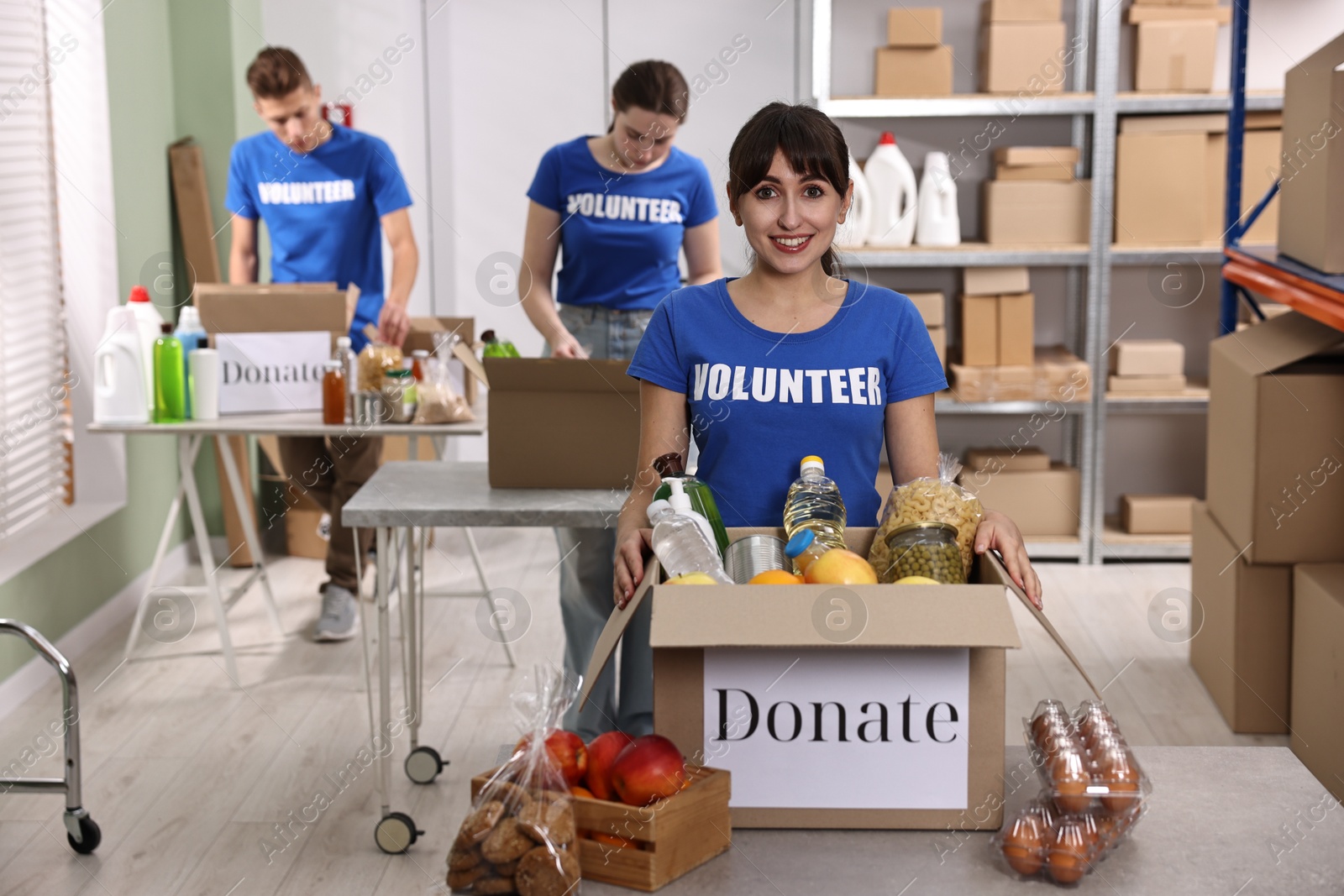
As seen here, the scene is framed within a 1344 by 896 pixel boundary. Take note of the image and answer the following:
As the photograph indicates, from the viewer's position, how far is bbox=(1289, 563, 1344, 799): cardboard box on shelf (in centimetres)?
284

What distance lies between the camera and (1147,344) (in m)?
4.68

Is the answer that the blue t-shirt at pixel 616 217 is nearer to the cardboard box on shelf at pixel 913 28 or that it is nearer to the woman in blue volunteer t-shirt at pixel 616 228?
the woman in blue volunteer t-shirt at pixel 616 228

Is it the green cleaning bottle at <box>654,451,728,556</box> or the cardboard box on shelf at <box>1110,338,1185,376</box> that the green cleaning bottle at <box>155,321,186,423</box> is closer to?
the green cleaning bottle at <box>654,451,728,556</box>

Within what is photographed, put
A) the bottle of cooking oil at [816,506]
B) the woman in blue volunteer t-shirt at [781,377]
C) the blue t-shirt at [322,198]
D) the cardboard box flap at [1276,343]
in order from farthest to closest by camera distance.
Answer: the blue t-shirt at [322,198]
the cardboard box flap at [1276,343]
the woman in blue volunteer t-shirt at [781,377]
the bottle of cooking oil at [816,506]

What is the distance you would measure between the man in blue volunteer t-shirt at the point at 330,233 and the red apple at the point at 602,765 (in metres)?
2.83

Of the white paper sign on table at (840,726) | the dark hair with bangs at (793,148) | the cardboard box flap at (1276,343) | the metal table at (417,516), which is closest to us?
the white paper sign on table at (840,726)

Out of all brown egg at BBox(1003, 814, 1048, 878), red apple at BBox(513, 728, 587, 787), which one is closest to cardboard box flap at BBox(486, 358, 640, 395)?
red apple at BBox(513, 728, 587, 787)

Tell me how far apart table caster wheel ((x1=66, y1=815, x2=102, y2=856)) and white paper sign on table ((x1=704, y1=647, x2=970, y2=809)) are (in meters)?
1.85

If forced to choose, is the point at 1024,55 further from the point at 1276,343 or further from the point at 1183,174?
the point at 1276,343

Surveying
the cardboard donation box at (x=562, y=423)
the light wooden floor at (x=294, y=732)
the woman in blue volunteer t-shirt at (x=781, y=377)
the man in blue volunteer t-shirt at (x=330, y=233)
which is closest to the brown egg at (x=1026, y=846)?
the woman in blue volunteer t-shirt at (x=781, y=377)

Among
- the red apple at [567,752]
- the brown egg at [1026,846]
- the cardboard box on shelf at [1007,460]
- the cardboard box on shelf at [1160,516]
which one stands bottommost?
the cardboard box on shelf at [1160,516]

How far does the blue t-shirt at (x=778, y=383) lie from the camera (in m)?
1.72

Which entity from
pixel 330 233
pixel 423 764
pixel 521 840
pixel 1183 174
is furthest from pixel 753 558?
A: pixel 1183 174

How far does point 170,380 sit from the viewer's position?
3.37m
